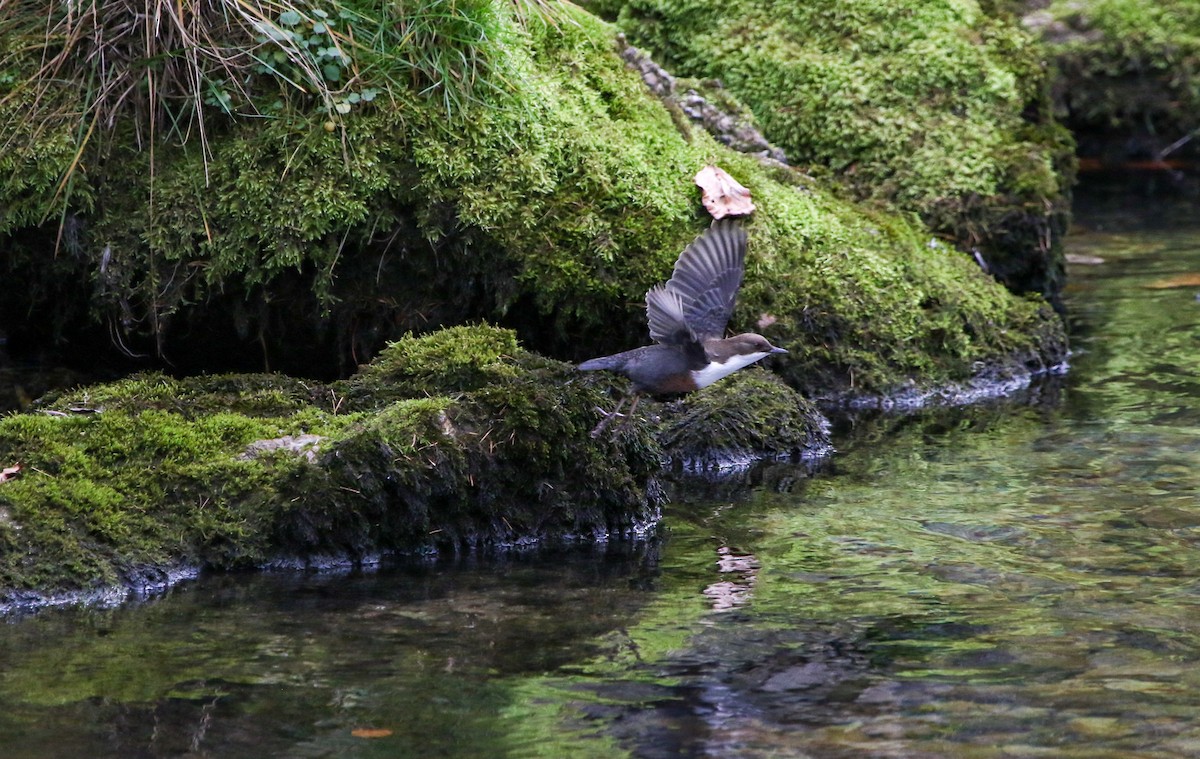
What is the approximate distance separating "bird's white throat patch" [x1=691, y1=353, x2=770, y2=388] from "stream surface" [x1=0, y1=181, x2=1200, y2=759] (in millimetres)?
515

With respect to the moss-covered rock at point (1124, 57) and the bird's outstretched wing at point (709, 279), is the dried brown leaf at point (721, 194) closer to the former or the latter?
the bird's outstretched wing at point (709, 279)

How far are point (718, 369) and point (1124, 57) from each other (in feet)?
30.4

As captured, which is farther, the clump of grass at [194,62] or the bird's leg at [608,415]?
the clump of grass at [194,62]

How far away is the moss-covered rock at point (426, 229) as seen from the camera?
5.90m

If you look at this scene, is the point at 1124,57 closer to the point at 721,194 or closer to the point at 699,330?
the point at 721,194

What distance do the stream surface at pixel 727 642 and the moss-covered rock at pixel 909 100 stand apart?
2485 mm

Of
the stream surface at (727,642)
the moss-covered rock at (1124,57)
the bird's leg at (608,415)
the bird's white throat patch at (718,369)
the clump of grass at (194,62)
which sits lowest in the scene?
the stream surface at (727,642)

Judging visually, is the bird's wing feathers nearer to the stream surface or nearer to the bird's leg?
the bird's leg

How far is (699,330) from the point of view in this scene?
205 inches

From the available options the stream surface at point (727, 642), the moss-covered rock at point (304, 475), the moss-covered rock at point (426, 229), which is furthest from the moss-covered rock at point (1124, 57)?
the moss-covered rock at point (304, 475)

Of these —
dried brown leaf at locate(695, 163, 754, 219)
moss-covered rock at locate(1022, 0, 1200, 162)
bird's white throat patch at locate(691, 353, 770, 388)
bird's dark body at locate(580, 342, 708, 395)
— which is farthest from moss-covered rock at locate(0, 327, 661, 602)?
moss-covered rock at locate(1022, 0, 1200, 162)

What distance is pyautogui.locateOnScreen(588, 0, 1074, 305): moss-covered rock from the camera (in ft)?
26.0

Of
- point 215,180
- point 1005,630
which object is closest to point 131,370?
point 215,180

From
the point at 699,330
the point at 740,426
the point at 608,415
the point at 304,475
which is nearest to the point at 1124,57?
the point at 740,426
